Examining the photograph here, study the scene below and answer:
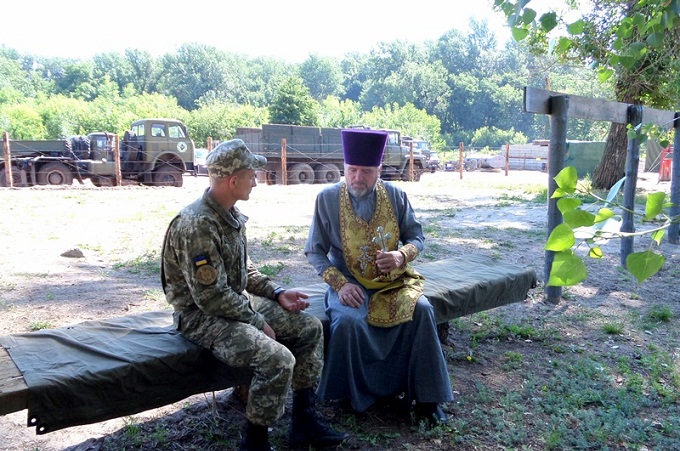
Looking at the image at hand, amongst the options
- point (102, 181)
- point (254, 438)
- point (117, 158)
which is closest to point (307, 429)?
point (254, 438)

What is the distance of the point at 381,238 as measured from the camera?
127 inches

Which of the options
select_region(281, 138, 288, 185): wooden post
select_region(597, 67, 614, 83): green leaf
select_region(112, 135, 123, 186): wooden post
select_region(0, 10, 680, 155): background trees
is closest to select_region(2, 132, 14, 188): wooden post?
select_region(112, 135, 123, 186): wooden post

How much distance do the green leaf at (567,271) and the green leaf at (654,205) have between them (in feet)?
0.47

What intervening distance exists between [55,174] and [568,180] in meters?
17.5

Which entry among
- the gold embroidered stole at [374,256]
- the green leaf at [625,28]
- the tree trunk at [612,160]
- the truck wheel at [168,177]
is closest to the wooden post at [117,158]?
the truck wheel at [168,177]

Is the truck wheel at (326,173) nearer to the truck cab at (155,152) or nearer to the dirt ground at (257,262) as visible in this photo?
the truck cab at (155,152)

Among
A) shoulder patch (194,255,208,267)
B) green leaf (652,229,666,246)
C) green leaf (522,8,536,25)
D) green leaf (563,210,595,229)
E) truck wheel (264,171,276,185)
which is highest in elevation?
green leaf (522,8,536,25)

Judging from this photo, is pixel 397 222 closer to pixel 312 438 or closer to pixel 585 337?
pixel 312 438

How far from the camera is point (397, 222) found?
11.1 feet

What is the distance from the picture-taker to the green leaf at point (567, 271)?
100 cm

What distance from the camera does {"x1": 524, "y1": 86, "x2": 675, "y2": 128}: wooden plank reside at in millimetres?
4762

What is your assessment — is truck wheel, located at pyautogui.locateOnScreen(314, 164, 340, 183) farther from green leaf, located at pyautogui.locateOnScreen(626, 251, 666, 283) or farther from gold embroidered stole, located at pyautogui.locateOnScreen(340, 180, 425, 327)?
green leaf, located at pyautogui.locateOnScreen(626, 251, 666, 283)

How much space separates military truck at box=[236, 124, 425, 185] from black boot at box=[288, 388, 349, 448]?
16.2 meters

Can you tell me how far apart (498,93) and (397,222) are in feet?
241
